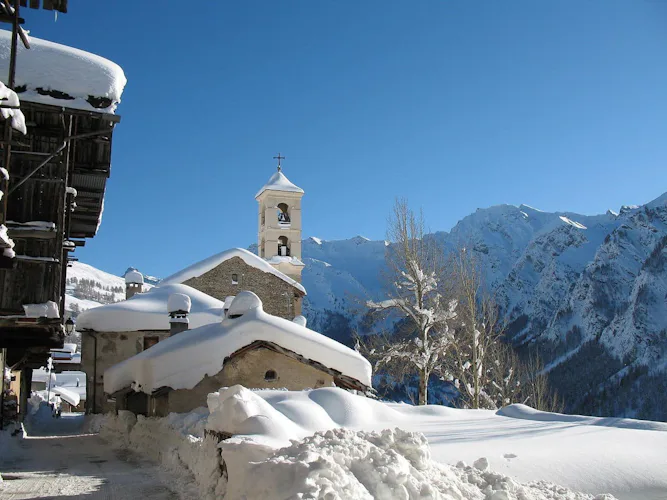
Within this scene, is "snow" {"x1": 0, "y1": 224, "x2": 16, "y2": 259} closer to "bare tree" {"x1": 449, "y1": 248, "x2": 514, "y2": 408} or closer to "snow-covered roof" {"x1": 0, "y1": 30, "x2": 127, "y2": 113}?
"snow-covered roof" {"x1": 0, "y1": 30, "x2": 127, "y2": 113}

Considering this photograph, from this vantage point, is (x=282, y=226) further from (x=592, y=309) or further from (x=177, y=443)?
(x=592, y=309)

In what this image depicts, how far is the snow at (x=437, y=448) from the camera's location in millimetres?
6422

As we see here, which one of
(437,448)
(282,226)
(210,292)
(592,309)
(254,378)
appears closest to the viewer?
(437,448)

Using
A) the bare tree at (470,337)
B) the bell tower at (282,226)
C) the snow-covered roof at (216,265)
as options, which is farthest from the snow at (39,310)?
the bell tower at (282,226)

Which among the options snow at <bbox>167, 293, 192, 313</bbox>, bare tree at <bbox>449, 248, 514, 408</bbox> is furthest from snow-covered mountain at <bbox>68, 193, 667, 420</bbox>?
snow at <bbox>167, 293, 192, 313</bbox>

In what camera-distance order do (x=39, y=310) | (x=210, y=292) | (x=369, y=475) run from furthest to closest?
(x=210, y=292)
(x=39, y=310)
(x=369, y=475)

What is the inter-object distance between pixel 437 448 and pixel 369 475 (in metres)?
4.48

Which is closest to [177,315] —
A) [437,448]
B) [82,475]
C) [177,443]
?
[177,443]

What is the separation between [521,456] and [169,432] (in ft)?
28.0

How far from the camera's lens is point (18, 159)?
475 inches

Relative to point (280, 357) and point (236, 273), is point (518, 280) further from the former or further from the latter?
point (280, 357)

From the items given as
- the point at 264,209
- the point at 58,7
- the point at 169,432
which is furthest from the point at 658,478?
the point at 264,209

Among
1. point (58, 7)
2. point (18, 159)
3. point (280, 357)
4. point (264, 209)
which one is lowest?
point (280, 357)

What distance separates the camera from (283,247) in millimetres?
39406
